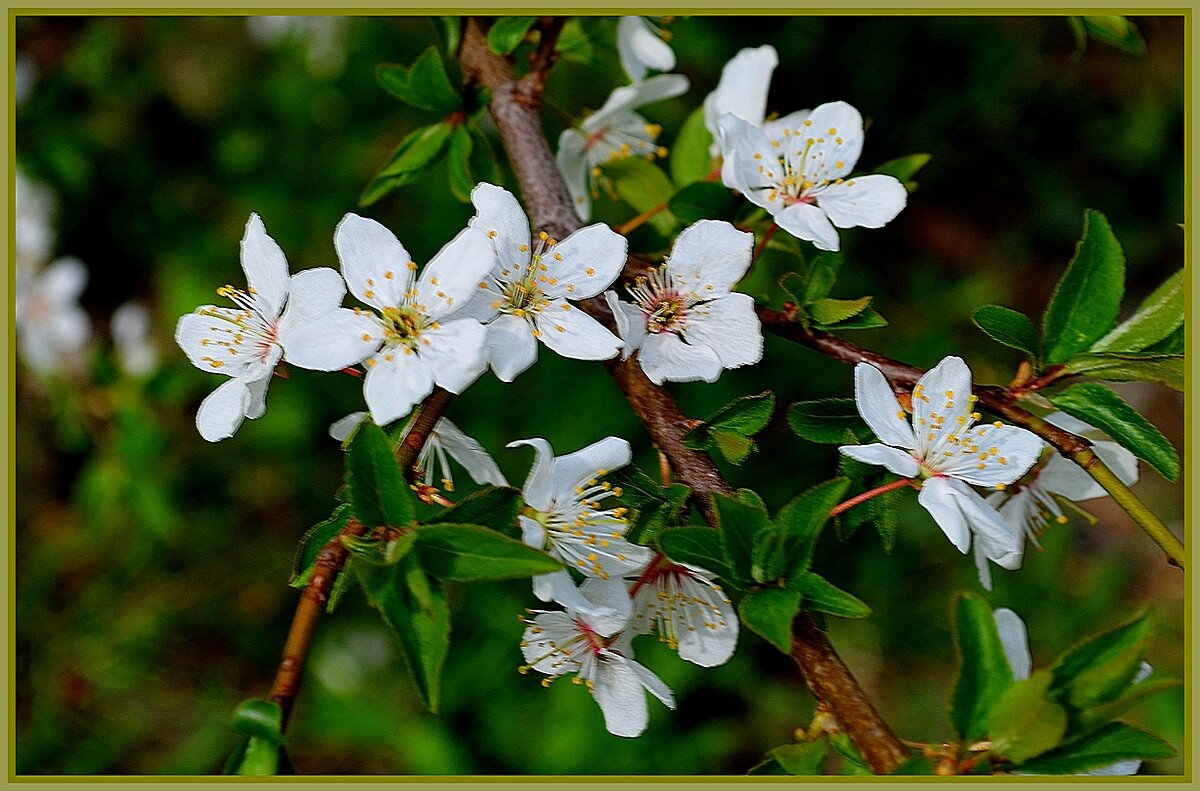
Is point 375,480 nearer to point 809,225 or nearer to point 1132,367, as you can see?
point 809,225

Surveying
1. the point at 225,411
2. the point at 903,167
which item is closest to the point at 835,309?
the point at 903,167

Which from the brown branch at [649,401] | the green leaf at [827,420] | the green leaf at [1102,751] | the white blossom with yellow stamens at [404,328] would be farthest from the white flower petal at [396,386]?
the green leaf at [1102,751]

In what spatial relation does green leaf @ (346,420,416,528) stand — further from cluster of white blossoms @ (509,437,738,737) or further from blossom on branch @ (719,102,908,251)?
blossom on branch @ (719,102,908,251)

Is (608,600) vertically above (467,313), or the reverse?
(467,313)

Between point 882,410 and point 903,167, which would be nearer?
point 882,410

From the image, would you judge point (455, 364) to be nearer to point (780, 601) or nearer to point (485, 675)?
point (780, 601)

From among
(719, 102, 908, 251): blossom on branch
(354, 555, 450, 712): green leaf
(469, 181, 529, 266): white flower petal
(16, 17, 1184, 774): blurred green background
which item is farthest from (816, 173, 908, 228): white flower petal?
(16, 17, 1184, 774): blurred green background

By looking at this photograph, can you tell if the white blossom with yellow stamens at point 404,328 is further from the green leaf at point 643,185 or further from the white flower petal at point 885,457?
the green leaf at point 643,185

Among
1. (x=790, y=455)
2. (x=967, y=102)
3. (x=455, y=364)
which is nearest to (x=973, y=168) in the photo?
(x=967, y=102)
